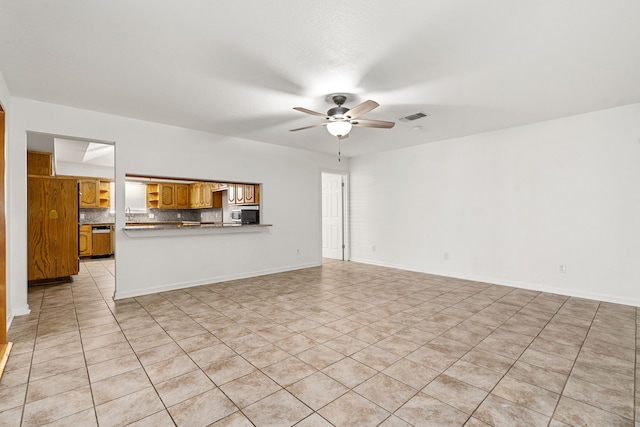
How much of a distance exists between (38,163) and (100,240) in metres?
3.27

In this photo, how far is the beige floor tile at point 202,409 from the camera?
1748mm

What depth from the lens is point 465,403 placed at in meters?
1.90

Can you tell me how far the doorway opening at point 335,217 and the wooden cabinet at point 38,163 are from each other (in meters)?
5.18

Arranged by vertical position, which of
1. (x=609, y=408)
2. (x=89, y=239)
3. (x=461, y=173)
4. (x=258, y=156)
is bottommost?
(x=609, y=408)

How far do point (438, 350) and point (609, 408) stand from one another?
3.47 feet

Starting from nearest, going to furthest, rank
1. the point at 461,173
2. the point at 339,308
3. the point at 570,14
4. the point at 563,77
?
the point at 570,14
the point at 563,77
the point at 339,308
the point at 461,173

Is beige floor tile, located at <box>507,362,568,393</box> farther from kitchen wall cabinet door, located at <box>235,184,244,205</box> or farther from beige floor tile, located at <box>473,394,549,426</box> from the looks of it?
kitchen wall cabinet door, located at <box>235,184,244,205</box>

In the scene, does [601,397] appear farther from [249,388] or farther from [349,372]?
[249,388]

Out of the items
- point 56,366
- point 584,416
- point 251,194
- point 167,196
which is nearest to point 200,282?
point 251,194

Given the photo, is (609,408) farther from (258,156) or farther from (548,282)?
(258,156)

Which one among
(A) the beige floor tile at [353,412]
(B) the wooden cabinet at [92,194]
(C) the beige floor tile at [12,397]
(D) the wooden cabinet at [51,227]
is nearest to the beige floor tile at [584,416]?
(A) the beige floor tile at [353,412]

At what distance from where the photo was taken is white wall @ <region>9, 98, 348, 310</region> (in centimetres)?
361

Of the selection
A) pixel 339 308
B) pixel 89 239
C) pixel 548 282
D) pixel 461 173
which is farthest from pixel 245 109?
pixel 89 239

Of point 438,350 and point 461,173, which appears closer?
point 438,350
